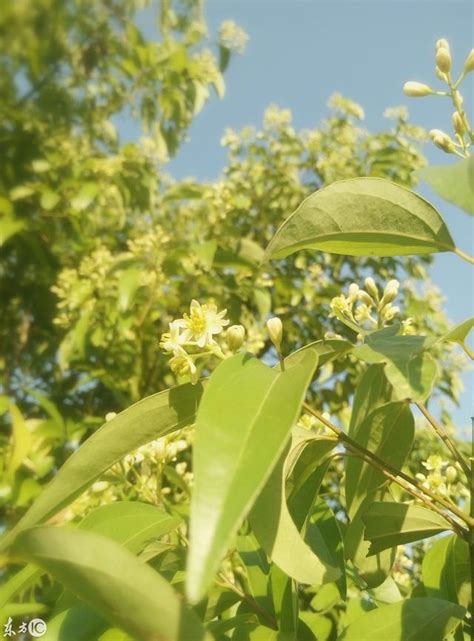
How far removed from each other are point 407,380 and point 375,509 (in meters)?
0.22

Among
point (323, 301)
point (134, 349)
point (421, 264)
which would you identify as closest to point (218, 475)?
point (134, 349)

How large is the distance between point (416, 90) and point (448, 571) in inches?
24.5

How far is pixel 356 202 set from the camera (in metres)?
0.59

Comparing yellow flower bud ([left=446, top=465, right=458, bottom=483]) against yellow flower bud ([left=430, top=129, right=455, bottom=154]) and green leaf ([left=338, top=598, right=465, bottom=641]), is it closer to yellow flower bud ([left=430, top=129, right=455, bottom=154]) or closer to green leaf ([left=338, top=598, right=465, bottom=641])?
green leaf ([left=338, top=598, right=465, bottom=641])

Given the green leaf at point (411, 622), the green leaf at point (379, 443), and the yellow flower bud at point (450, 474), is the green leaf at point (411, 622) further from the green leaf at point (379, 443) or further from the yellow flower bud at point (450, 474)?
the yellow flower bud at point (450, 474)

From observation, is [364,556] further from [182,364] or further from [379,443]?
[182,364]

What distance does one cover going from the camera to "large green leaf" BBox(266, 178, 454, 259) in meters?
0.58

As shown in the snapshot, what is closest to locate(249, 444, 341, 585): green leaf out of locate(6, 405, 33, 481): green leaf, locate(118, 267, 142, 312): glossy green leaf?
locate(6, 405, 33, 481): green leaf

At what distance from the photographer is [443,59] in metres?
0.76

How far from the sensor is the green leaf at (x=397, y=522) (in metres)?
0.64

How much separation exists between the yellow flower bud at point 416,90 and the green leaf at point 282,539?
0.58 metres

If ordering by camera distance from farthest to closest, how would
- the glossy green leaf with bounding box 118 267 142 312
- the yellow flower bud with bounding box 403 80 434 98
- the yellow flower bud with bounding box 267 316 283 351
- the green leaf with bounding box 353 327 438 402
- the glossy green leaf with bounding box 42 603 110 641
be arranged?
the glossy green leaf with bounding box 118 267 142 312
the yellow flower bud with bounding box 403 80 434 98
the yellow flower bud with bounding box 267 316 283 351
the glossy green leaf with bounding box 42 603 110 641
the green leaf with bounding box 353 327 438 402

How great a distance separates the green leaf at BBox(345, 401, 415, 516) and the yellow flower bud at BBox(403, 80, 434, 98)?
17.4 inches

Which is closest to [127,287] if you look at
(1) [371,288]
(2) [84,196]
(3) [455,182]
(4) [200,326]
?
(2) [84,196]
